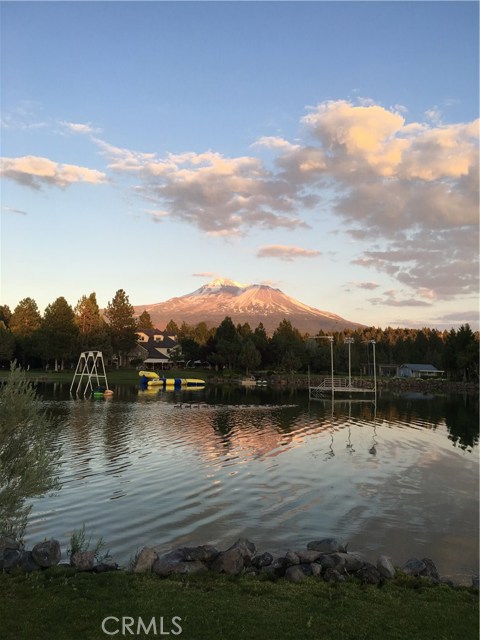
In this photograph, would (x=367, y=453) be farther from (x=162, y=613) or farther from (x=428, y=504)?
(x=162, y=613)

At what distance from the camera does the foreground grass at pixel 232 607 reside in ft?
32.8

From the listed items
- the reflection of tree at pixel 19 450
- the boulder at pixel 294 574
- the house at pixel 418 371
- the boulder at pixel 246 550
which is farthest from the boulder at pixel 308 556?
the house at pixel 418 371

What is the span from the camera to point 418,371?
506 feet

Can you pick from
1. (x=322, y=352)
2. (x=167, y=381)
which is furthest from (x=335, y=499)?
(x=322, y=352)

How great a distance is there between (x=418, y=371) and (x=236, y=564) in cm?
15022

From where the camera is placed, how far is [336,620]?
425 inches

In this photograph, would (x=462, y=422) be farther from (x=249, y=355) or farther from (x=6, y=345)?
(x=6, y=345)

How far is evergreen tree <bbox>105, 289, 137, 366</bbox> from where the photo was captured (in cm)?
13688

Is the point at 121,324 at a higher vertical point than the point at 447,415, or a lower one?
higher

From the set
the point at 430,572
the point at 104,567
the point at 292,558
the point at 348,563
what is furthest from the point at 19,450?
the point at 430,572

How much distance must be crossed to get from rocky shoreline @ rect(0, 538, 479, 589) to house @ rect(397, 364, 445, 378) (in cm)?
14550

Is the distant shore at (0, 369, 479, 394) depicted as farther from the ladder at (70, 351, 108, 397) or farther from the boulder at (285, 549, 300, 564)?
the boulder at (285, 549, 300, 564)

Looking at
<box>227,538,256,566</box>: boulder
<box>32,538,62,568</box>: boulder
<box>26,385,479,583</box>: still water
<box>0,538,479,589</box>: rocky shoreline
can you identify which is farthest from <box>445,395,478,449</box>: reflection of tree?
<box>32,538,62,568</box>: boulder

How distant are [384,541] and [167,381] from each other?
8870cm
